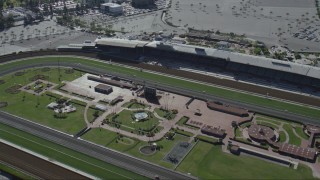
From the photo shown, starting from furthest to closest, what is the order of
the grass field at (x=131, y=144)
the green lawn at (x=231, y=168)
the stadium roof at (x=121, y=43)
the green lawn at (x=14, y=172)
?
the stadium roof at (x=121, y=43) → the grass field at (x=131, y=144) → the green lawn at (x=14, y=172) → the green lawn at (x=231, y=168)

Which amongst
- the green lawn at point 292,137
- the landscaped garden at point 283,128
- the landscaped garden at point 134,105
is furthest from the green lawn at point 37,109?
the green lawn at point 292,137

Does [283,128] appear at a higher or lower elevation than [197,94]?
higher

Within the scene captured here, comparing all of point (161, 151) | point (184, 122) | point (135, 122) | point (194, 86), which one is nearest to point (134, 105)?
point (135, 122)

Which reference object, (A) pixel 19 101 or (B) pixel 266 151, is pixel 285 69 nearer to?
(B) pixel 266 151

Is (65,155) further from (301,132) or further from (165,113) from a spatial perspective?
(301,132)

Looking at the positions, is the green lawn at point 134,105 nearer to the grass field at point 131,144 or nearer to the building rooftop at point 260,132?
the grass field at point 131,144

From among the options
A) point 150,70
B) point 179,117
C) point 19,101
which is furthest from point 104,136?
point 150,70

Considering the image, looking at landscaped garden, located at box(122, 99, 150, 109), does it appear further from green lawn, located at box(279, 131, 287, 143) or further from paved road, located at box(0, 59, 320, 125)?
green lawn, located at box(279, 131, 287, 143)
